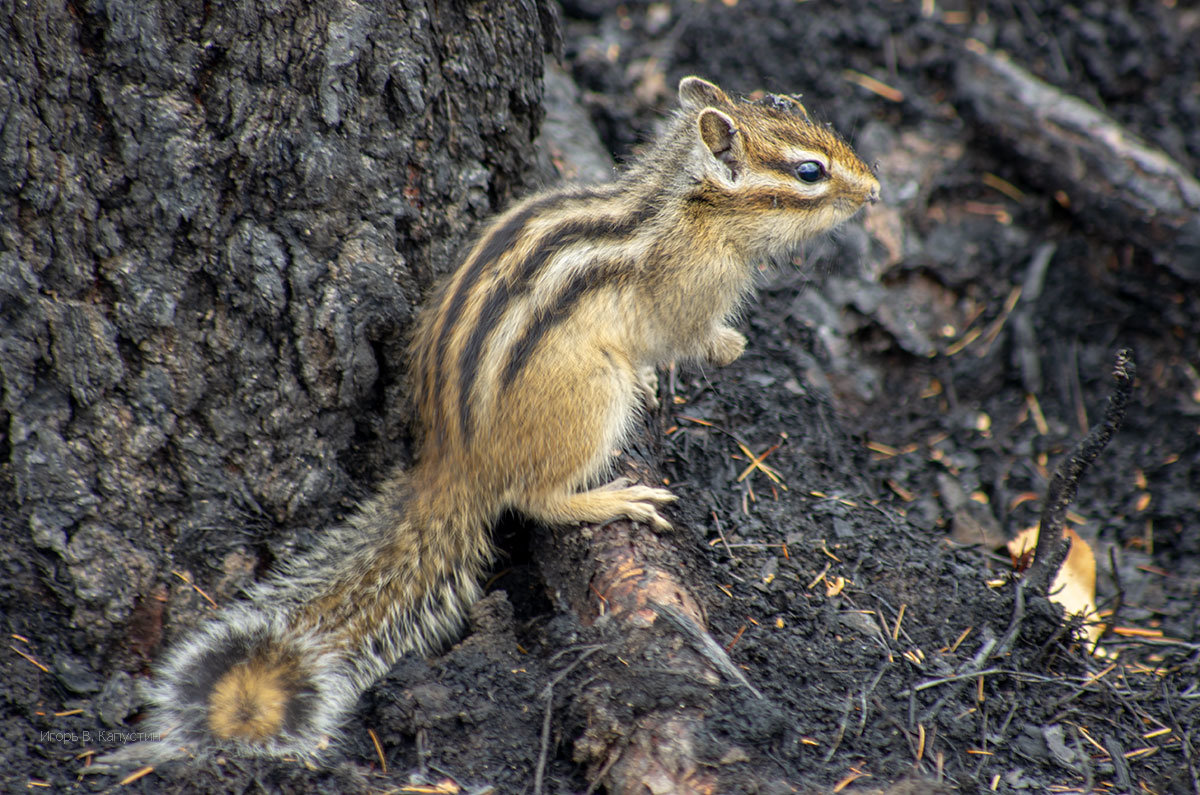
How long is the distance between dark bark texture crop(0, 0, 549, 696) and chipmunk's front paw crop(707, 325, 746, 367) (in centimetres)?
131

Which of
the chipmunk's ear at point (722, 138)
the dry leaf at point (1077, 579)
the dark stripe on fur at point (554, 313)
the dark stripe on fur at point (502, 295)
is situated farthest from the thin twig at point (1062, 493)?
the dark stripe on fur at point (502, 295)

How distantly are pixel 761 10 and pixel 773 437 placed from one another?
9.86 ft

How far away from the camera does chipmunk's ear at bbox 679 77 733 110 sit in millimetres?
4035

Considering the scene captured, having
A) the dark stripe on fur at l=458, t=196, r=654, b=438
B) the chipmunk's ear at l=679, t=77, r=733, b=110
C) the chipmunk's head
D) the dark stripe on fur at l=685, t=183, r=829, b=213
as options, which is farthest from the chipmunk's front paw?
the chipmunk's ear at l=679, t=77, r=733, b=110

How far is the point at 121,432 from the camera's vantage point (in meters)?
2.77

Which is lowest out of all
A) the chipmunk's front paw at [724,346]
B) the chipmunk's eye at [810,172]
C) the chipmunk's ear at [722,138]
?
the chipmunk's front paw at [724,346]

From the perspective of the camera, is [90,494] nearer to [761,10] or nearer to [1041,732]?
[1041,732]

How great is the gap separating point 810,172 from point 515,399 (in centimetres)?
A: 152

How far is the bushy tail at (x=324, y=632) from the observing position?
2.66 m

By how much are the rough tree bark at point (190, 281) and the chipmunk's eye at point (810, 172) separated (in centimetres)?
129

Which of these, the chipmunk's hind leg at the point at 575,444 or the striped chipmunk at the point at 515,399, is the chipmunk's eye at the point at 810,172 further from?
the chipmunk's hind leg at the point at 575,444

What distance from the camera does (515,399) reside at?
10.3 feet

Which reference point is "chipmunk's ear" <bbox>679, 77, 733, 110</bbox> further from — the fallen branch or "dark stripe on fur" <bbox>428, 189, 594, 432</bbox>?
the fallen branch

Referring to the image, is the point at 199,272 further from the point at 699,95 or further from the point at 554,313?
the point at 699,95
